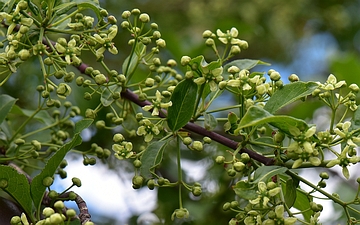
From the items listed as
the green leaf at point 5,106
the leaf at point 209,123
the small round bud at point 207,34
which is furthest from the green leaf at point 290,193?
the green leaf at point 5,106

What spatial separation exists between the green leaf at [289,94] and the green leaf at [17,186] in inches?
20.2

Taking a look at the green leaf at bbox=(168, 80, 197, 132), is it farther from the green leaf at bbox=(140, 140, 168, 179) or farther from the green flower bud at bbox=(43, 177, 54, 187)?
the green flower bud at bbox=(43, 177, 54, 187)

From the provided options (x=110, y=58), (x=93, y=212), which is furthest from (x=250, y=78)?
(x=110, y=58)

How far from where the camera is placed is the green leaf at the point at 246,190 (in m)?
1.02

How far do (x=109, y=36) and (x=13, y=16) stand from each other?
0.20 metres

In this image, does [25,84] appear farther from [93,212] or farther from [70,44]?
[70,44]

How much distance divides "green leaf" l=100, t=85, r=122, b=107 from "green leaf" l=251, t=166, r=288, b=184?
36 centimetres

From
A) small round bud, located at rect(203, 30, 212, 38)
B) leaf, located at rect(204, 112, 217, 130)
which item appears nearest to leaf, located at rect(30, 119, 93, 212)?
leaf, located at rect(204, 112, 217, 130)

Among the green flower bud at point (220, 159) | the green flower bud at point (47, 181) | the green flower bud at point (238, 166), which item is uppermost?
the green flower bud at point (220, 159)

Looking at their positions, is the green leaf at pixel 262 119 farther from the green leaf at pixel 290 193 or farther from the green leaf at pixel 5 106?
the green leaf at pixel 5 106

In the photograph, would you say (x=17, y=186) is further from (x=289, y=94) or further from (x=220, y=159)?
(x=289, y=94)

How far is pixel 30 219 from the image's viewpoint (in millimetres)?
1181

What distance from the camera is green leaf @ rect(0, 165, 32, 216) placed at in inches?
44.3

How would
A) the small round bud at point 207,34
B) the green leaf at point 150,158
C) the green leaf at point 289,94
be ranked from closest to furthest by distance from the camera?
the green leaf at point 289,94
the green leaf at point 150,158
the small round bud at point 207,34
